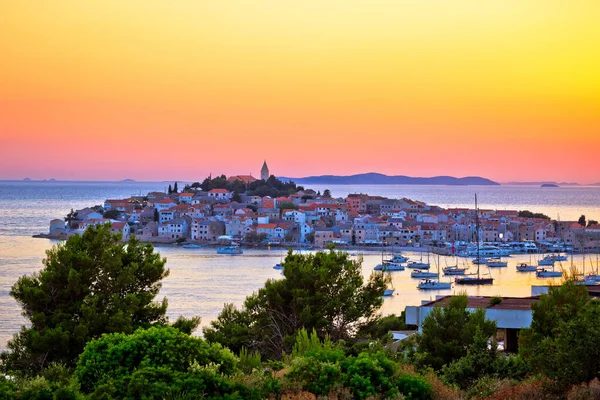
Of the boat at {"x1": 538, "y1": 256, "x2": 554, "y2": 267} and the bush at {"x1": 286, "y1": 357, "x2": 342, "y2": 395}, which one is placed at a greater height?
the bush at {"x1": 286, "y1": 357, "x2": 342, "y2": 395}

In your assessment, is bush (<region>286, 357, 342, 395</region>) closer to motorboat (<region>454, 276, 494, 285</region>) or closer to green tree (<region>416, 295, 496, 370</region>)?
green tree (<region>416, 295, 496, 370</region>)

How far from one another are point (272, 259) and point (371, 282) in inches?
939

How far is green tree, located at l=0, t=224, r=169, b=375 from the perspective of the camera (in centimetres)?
681

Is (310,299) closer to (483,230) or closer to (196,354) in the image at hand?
(196,354)

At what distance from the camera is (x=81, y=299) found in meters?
7.30

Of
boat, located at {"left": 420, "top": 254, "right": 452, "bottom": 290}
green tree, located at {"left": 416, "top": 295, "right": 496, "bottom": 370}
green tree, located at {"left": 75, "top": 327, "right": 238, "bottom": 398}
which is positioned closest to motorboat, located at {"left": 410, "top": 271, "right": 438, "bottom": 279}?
boat, located at {"left": 420, "top": 254, "right": 452, "bottom": 290}

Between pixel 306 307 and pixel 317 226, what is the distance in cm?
3301

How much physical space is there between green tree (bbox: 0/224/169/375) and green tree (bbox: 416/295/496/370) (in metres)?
2.71

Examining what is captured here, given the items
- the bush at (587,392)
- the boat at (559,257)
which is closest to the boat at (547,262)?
the boat at (559,257)

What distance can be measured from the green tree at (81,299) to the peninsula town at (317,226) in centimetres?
2922

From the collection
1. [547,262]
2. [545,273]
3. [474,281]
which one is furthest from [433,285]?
[547,262]

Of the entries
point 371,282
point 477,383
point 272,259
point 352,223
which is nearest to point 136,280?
point 371,282

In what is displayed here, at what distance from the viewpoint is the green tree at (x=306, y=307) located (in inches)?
308

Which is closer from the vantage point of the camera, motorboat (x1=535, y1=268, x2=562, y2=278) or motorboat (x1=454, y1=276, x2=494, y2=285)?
motorboat (x1=454, y1=276, x2=494, y2=285)
